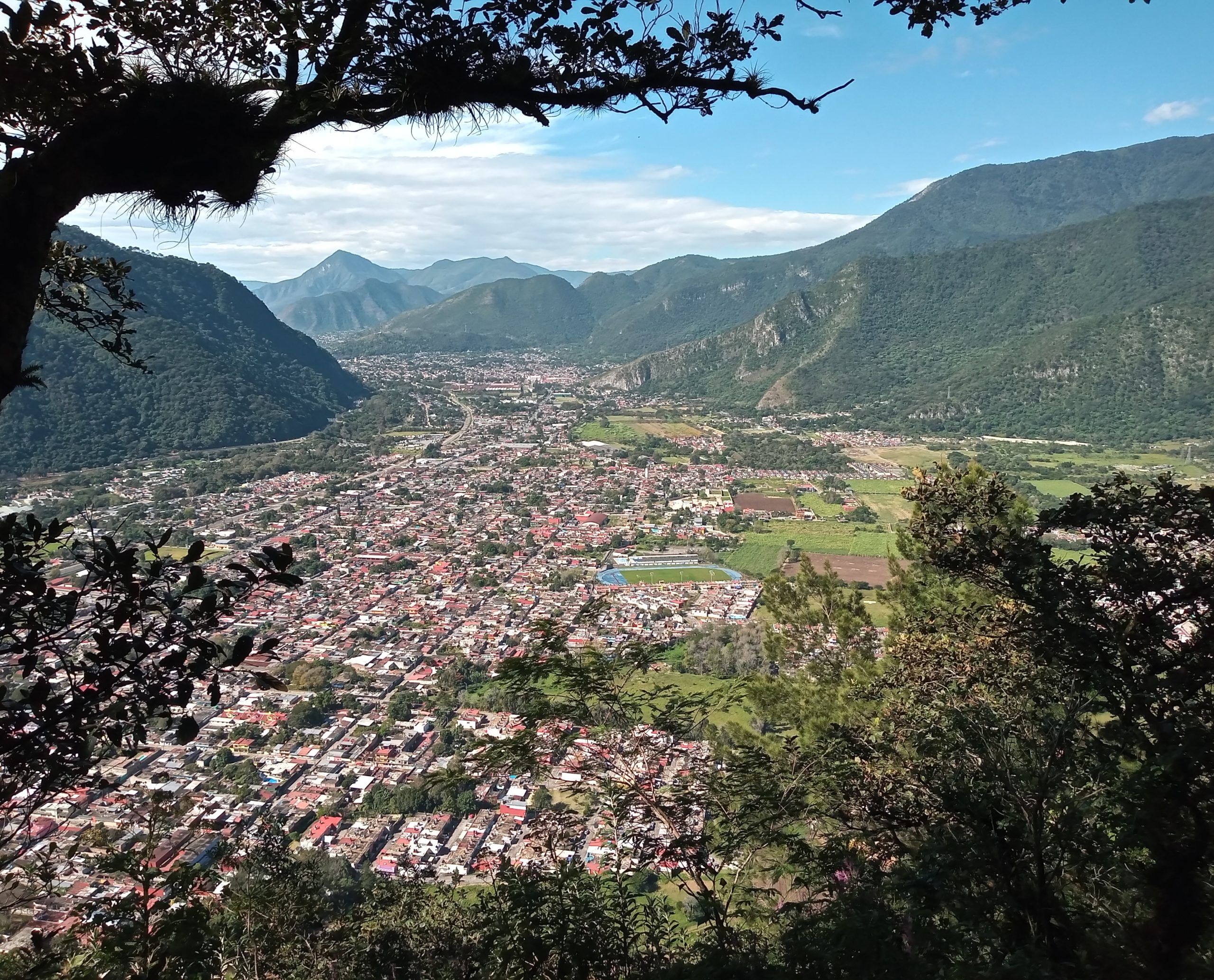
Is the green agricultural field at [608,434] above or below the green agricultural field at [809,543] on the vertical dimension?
above

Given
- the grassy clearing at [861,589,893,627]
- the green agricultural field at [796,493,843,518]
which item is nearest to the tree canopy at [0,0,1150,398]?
the grassy clearing at [861,589,893,627]

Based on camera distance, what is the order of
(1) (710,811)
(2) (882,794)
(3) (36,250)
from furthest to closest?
(2) (882,794), (1) (710,811), (3) (36,250)

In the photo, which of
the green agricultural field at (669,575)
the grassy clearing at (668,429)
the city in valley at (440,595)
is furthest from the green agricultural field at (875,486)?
the grassy clearing at (668,429)

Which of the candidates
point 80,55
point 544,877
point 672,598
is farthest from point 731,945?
point 672,598

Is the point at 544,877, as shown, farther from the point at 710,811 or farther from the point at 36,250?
the point at 36,250

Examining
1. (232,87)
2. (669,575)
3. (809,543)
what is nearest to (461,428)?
(809,543)

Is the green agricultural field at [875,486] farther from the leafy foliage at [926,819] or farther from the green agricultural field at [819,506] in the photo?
the leafy foliage at [926,819]

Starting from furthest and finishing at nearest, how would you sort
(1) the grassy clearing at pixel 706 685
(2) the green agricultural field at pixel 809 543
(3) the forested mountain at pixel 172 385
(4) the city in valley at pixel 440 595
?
(3) the forested mountain at pixel 172 385, (2) the green agricultural field at pixel 809 543, (1) the grassy clearing at pixel 706 685, (4) the city in valley at pixel 440 595
